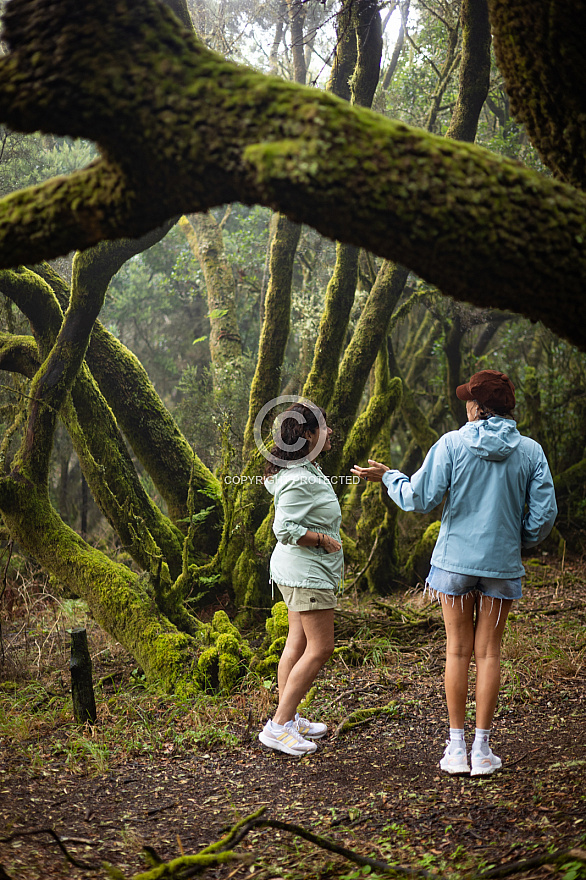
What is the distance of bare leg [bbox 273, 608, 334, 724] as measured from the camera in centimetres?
377

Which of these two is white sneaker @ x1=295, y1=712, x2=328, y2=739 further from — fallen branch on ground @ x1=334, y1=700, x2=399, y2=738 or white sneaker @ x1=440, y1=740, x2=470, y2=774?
white sneaker @ x1=440, y1=740, x2=470, y2=774

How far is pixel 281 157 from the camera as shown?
6.01 ft

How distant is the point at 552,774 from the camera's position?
3146 mm

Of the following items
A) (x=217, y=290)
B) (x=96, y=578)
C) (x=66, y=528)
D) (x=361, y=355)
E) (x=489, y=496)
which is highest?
(x=217, y=290)

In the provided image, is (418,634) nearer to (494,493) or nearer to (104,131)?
(494,493)

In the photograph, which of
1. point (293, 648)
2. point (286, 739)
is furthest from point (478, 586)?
point (286, 739)

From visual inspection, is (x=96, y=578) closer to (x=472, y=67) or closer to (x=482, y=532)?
(x=482, y=532)

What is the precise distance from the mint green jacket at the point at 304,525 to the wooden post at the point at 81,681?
161 cm

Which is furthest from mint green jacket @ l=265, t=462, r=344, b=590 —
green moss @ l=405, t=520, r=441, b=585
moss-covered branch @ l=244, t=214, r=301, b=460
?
green moss @ l=405, t=520, r=441, b=585

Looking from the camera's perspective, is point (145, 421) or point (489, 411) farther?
point (145, 421)

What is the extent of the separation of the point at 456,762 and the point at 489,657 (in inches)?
22.7

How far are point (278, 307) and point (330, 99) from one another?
5.11 meters

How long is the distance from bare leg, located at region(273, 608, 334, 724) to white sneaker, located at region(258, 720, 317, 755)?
6.2 inches

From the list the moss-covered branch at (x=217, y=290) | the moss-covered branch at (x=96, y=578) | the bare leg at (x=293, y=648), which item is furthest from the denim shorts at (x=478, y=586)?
the moss-covered branch at (x=217, y=290)
